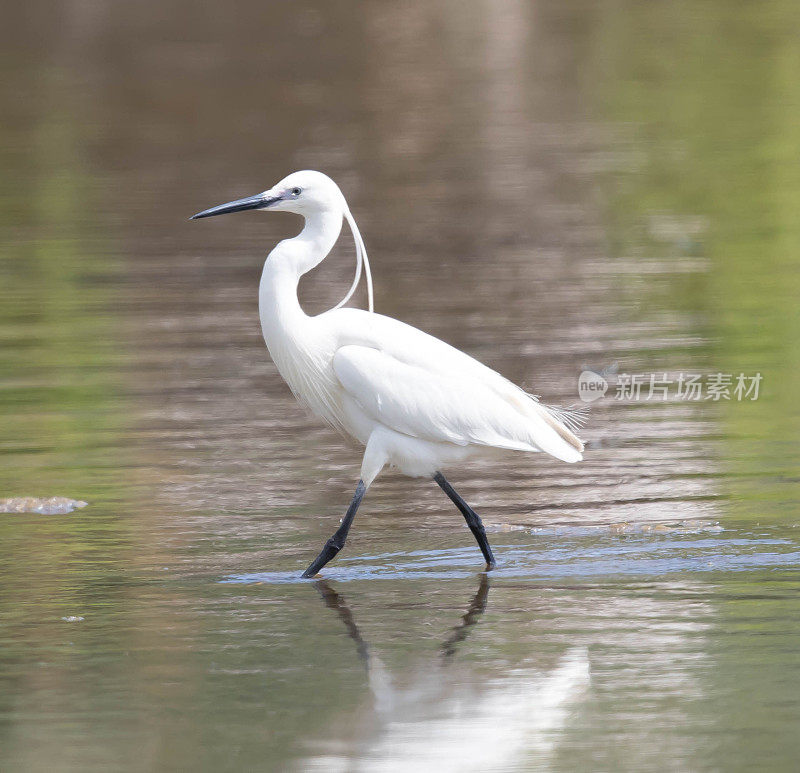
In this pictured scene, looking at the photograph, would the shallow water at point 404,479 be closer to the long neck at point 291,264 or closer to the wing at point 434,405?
the wing at point 434,405

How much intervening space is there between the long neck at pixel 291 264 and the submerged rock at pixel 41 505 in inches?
56.2

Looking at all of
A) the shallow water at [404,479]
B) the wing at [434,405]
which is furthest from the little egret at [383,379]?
the shallow water at [404,479]

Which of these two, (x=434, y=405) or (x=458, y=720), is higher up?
(x=434, y=405)

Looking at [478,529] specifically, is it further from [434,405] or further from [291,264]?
[291,264]

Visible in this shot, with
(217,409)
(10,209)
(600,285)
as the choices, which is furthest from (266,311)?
(10,209)

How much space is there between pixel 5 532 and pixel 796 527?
3185mm

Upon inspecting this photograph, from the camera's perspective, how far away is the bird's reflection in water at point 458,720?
442 cm

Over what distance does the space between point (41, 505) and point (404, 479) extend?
1.68 m

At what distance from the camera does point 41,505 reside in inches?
286

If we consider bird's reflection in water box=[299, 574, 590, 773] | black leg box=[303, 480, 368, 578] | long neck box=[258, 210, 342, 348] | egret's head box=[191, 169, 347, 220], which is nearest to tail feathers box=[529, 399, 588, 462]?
black leg box=[303, 480, 368, 578]

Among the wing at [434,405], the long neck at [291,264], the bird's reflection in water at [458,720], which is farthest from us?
the long neck at [291,264]

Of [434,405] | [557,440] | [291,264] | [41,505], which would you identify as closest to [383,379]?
[434,405]

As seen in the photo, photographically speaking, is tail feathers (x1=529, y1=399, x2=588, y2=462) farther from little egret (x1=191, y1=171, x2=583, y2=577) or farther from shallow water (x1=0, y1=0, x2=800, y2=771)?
shallow water (x1=0, y1=0, x2=800, y2=771)

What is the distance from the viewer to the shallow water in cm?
480
